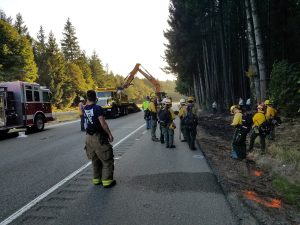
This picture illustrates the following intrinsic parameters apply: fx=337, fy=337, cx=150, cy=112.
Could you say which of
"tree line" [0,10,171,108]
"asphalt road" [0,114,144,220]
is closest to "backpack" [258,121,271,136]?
"asphalt road" [0,114,144,220]

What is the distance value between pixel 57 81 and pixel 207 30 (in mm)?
37801

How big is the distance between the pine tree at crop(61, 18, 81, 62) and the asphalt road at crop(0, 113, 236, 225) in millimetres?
77820

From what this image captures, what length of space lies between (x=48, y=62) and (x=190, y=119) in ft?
184

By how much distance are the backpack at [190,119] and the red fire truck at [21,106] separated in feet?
32.8

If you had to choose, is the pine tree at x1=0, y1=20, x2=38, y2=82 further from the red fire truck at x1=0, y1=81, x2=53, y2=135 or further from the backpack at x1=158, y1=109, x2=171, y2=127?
the backpack at x1=158, y1=109, x2=171, y2=127

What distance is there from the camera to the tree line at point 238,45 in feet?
49.9

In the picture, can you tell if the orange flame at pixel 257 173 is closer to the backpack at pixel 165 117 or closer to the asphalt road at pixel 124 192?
the asphalt road at pixel 124 192

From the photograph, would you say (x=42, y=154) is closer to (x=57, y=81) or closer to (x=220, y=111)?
(x=220, y=111)

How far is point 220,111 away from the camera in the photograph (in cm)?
3181

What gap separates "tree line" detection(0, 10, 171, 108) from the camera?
45969 millimetres

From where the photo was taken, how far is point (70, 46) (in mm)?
85625

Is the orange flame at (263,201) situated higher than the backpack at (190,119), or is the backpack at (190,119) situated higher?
the backpack at (190,119)

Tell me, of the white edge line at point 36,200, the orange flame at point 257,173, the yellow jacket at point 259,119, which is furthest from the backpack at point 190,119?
the white edge line at point 36,200

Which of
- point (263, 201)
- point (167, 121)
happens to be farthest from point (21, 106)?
point (263, 201)
